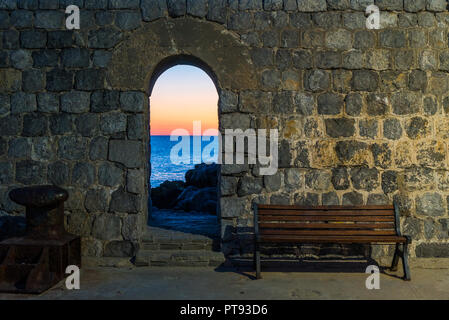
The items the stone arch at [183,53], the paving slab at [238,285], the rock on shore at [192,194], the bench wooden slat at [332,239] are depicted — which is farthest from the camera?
the rock on shore at [192,194]

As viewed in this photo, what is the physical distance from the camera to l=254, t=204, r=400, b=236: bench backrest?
14.2 ft

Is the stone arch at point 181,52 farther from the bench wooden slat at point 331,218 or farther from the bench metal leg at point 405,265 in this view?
the bench metal leg at point 405,265

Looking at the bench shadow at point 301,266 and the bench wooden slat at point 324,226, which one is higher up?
the bench wooden slat at point 324,226

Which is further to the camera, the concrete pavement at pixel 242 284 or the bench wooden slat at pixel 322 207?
the bench wooden slat at pixel 322 207

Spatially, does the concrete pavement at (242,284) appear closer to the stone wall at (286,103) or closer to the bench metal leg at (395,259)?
the bench metal leg at (395,259)

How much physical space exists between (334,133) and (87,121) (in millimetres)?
3054

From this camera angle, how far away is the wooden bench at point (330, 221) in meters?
4.21

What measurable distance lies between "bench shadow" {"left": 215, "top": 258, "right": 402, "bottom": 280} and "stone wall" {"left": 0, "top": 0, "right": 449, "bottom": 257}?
7.5 inches

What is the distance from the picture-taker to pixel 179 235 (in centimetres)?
489

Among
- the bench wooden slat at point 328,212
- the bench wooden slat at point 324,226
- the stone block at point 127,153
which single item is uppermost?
the stone block at point 127,153

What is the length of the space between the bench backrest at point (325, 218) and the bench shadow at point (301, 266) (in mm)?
424

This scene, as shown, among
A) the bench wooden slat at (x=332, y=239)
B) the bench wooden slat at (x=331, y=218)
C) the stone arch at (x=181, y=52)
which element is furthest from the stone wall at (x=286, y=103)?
the bench wooden slat at (x=332, y=239)

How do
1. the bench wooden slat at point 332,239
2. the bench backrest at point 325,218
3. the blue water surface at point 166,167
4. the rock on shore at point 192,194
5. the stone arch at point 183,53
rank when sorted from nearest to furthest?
the bench wooden slat at point 332,239, the bench backrest at point 325,218, the stone arch at point 183,53, the rock on shore at point 192,194, the blue water surface at point 166,167

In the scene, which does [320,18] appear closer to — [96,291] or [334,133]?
[334,133]
